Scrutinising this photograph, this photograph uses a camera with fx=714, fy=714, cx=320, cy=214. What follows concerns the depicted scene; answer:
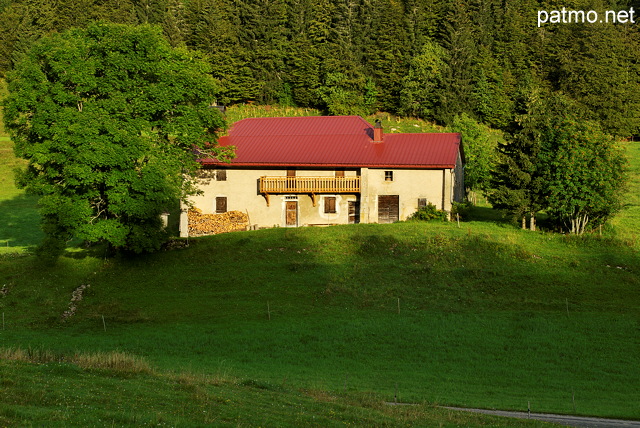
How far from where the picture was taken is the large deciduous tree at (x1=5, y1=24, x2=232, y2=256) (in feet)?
134

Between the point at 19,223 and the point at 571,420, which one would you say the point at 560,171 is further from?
the point at 19,223

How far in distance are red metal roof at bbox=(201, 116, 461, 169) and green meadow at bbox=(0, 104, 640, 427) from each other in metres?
5.60

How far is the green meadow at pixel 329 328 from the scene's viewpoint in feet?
62.1

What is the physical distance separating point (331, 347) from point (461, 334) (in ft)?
20.4

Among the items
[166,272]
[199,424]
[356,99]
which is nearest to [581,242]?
[166,272]

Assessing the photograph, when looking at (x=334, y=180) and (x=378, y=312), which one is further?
(x=334, y=180)

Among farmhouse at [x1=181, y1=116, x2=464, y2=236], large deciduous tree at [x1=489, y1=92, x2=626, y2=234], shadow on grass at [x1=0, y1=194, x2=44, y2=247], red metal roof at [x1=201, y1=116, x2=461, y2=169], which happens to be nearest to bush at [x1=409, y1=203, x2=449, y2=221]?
farmhouse at [x1=181, y1=116, x2=464, y2=236]

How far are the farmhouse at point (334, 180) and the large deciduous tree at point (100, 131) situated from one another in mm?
8778

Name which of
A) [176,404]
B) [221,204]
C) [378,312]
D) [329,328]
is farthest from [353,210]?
[176,404]

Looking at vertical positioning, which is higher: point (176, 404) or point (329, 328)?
point (176, 404)

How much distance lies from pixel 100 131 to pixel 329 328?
1832 cm

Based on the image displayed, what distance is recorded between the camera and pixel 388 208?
52.8m

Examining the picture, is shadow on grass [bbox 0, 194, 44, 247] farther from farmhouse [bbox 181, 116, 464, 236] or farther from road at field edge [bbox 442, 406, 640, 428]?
road at field edge [bbox 442, 406, 640, 428]

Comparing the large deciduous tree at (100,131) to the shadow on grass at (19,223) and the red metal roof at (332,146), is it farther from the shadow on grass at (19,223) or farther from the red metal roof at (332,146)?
the shadow on grass at (19,223)
